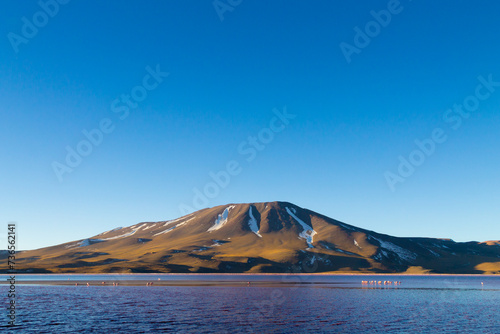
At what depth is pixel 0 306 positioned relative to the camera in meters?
84.5

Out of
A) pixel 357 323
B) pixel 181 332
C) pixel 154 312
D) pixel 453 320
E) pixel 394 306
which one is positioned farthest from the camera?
pixel 394 306

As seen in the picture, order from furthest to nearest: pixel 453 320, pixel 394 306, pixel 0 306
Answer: pixel 394 306, pixel 0 306, pixel 453 320

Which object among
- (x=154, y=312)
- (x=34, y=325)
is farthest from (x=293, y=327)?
(x=34, y=325)

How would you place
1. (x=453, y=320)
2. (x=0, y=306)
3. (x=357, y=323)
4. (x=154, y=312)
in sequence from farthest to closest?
(x=0, y=306), (x=154, y=312), (x=453, y=320), (x=357, y=323)

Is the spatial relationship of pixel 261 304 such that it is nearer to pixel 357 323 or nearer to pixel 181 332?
pixel 357 323

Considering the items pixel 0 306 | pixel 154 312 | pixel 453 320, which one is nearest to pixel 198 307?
pixel 154 312

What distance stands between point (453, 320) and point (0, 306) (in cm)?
8533

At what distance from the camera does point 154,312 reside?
7719 cm

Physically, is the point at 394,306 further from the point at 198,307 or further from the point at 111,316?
the point at 111,316

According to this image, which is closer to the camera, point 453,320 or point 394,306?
point 453,320

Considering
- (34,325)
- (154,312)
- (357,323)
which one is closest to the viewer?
(34,325)

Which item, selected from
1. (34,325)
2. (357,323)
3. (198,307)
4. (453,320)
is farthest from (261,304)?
(34,325)

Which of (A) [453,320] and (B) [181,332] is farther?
(A) [453,320]

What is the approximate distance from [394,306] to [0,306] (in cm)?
8260
